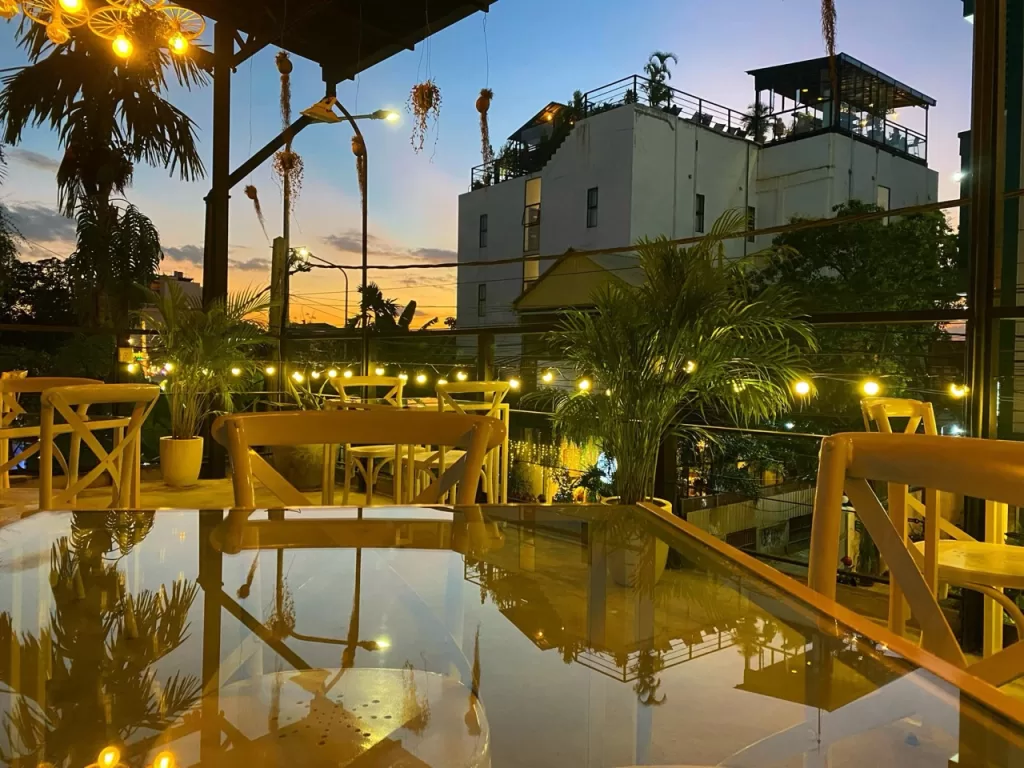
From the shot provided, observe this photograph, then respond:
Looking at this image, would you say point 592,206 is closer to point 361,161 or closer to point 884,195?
point 884,195

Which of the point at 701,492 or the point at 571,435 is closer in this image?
the point at 571,435

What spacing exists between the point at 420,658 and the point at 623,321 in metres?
1.94

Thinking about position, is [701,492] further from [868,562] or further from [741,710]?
[741,710]

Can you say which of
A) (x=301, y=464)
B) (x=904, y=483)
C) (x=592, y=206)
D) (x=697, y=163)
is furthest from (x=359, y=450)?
(x=697, y=163)

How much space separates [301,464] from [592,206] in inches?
427

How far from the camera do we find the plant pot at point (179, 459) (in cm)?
495

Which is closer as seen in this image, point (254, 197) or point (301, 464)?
point (301, 464)

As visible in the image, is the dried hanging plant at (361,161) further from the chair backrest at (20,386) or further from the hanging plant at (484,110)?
the chair backrest at (20,386)

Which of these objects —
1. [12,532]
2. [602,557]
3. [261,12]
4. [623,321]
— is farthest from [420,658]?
[261,12]

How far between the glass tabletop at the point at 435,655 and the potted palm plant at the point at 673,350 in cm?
146

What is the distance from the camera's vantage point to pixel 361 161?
5.74m

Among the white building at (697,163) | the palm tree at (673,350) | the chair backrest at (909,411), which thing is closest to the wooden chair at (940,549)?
the chair backrest at (909,411)

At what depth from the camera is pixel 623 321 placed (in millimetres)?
2762

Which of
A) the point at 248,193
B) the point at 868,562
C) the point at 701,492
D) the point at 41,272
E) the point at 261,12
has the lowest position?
the point at 868,562
